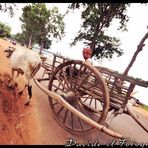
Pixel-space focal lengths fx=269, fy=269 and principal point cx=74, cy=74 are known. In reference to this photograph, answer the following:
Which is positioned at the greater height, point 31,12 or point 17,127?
point 31,12

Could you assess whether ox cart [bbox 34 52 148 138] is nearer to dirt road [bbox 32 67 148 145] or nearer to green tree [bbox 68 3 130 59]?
dirt road [bbox 32 67 148 145]

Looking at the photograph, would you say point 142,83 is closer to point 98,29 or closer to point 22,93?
point 22,93

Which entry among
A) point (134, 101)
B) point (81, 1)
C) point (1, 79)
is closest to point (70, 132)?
point (134, 101)

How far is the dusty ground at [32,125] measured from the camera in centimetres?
536

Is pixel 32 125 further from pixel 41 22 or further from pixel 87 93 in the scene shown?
pixel 41 22

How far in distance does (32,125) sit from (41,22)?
21.6 ft

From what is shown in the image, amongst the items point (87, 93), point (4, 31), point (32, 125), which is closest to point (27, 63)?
point (32, 125)

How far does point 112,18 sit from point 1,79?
9.09 meters

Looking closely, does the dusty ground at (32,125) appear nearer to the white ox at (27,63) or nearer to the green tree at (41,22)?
the white ox at (27,63)

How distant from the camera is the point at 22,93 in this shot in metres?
7.04

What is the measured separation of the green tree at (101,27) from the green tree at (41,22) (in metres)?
1.61

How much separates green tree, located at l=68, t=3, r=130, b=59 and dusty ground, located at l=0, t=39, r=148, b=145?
7.53 meters

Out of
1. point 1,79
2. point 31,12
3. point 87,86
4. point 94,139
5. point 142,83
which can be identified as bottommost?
point 94,139

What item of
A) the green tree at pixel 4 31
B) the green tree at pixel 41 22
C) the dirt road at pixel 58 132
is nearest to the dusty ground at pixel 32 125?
the dirt road at pixel 58 132
